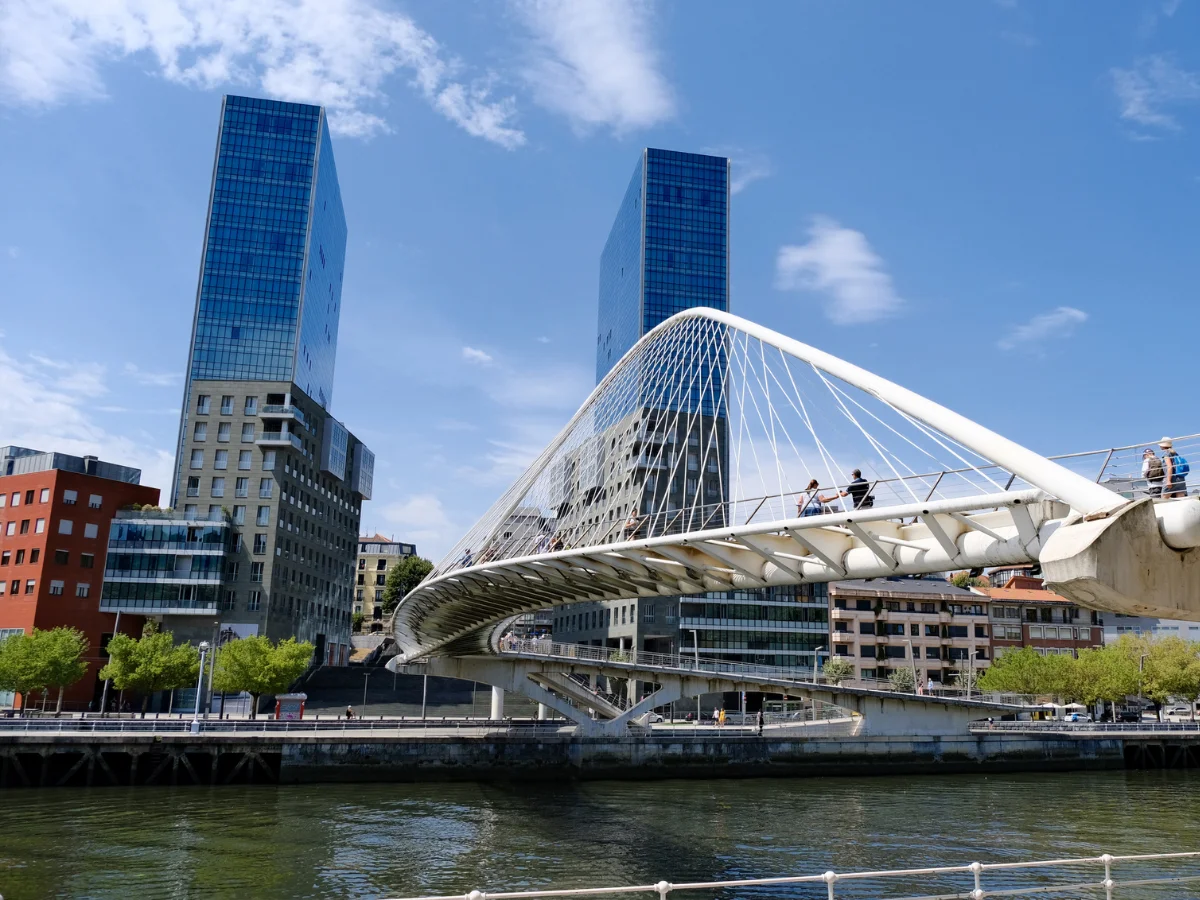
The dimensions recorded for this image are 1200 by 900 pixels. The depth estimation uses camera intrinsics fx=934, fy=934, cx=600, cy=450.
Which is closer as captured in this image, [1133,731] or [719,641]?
[1133,731]

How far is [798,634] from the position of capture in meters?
86.3

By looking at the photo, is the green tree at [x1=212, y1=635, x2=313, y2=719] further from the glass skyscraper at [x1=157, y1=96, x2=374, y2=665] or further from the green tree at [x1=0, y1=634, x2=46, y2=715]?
the glass skyscraper at [x1=157, y1=96, x2=374, y2=665]

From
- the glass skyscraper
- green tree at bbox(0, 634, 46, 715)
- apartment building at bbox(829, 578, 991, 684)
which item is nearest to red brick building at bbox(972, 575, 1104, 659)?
apartment building at bbox(829, 578, 991, 684)

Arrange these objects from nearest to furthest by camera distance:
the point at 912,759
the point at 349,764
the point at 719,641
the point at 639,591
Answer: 1. the point at 639,591
2. the point at 349,764
3. the point at 912,759
4. the point at 719,641

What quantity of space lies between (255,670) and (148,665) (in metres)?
6.29

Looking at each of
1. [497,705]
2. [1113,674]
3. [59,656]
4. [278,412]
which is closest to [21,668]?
[59,656]

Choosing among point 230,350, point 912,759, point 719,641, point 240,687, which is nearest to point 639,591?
point 912,759

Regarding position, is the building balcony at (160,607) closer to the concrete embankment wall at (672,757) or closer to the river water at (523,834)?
the river water at (523,834)

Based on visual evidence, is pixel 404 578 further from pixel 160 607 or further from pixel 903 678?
pixel 903 678

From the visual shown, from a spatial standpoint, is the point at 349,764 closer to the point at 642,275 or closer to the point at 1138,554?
the point at 1138,554

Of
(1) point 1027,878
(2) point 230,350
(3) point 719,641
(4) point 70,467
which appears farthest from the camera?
(2) point 230,350

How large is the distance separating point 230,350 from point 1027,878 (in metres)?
84.7

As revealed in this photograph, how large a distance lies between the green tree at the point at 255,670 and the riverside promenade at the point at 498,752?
41.6ft

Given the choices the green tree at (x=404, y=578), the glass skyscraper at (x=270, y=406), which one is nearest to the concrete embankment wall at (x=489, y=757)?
the glass skyscraper at (x=270, y=406)
